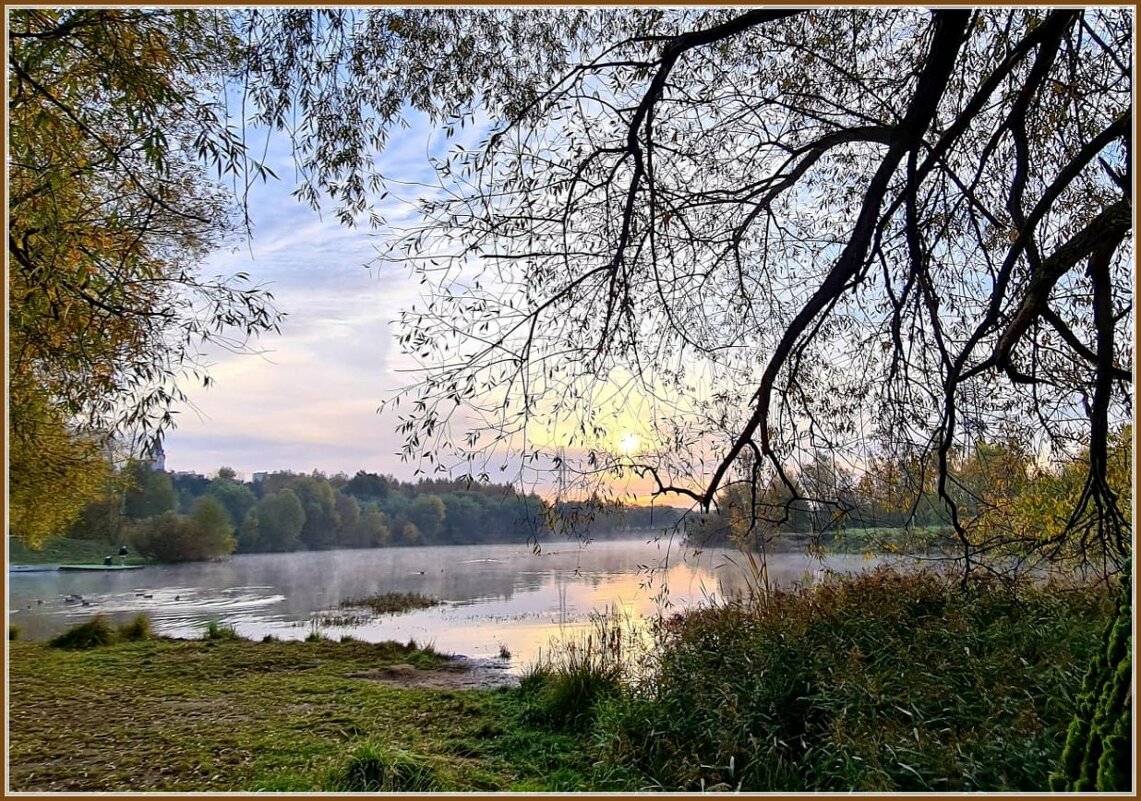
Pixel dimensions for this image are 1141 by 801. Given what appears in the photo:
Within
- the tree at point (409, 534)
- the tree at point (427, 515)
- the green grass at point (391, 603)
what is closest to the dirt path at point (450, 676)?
the tree at point (427, 515)

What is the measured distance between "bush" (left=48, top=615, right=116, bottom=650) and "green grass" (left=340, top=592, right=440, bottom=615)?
3573 millimetres

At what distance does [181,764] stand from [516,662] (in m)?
3.65

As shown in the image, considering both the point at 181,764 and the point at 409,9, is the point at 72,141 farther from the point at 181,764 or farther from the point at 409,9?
the point at 181,764

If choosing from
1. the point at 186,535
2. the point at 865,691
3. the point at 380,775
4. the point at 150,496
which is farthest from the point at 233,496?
the point at 865,691

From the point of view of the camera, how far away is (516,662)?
6.79m

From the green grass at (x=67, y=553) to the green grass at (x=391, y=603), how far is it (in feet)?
11.9

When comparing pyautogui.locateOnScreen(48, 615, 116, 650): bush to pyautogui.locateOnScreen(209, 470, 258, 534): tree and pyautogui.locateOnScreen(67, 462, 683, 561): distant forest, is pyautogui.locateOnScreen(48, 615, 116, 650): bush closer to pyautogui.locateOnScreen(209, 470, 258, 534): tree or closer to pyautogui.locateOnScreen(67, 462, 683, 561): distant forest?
pyautogui.locateOnScreen(67, 462, 683, 561): distant forest

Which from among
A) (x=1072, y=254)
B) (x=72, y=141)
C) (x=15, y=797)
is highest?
(x=72, y=141)

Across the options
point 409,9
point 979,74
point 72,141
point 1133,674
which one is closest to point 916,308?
point 979,74

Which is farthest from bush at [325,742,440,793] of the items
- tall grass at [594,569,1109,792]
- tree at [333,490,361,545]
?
tree at [333,490,361,545]

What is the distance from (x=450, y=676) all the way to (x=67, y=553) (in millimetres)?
5216

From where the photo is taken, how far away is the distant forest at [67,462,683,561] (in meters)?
6.40

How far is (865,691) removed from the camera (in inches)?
111

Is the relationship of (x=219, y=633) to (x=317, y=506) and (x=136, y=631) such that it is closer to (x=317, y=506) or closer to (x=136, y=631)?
(x=136, y=631)
